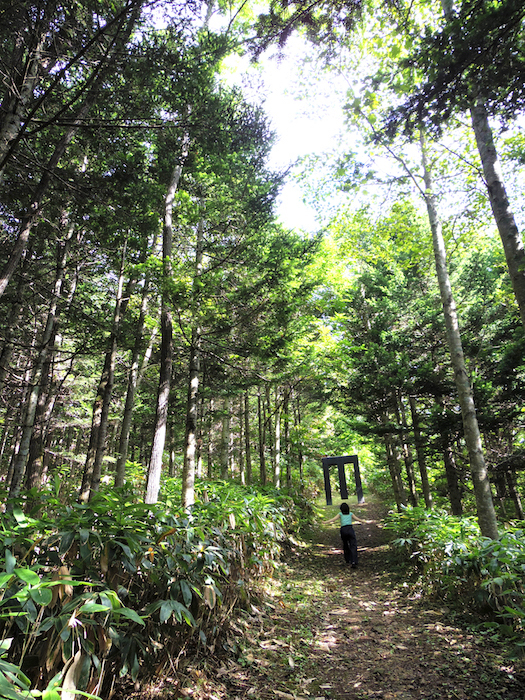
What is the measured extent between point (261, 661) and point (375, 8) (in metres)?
8.53

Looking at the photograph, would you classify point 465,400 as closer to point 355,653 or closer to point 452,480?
point 355,653

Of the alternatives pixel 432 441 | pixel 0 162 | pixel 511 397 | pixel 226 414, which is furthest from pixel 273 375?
pixel 0 162

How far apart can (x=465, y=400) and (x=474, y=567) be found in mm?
Result: 2693

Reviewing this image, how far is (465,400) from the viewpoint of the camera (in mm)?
6238

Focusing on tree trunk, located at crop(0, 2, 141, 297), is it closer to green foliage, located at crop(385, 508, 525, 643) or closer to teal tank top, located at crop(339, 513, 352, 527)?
green foliage, located at crop(385, 508, 525, 643)

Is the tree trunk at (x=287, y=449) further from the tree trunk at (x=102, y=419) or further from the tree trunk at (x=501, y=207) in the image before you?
the tree trunk at (x=501, y=207)

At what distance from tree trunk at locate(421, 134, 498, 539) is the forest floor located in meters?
1.63

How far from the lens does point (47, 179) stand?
507 cm

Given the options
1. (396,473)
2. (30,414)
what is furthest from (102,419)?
(396,473)

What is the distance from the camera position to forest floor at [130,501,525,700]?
10.3 ft

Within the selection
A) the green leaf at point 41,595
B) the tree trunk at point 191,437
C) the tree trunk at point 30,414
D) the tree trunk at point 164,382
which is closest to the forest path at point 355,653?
the green leaf at point 41,595

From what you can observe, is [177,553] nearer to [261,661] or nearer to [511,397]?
[261,661]

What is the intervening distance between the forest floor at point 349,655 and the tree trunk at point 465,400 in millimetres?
1626

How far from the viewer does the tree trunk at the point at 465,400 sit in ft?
18.5
